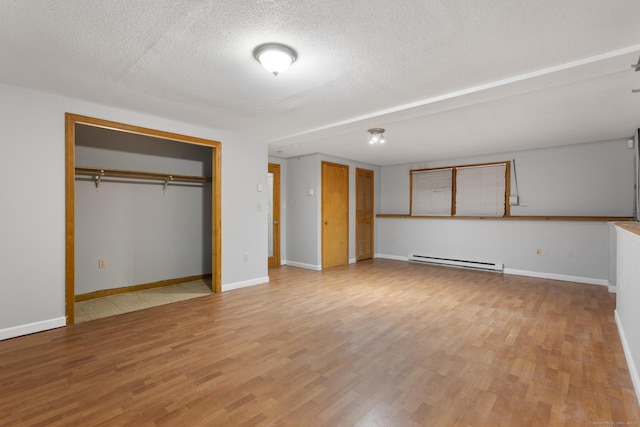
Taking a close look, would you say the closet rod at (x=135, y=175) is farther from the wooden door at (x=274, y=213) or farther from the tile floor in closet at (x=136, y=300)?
the tile floor in closet at (x=136, y=300)

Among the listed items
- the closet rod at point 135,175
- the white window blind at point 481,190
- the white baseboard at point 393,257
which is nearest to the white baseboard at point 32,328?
the closet rod at point 135,175

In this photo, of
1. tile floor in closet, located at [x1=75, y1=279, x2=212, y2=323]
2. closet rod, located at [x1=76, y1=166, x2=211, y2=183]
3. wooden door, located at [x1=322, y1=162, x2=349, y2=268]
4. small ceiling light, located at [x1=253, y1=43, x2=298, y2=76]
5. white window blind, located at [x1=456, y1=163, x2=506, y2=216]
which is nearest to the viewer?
small ceiling light, located at [x1=253, y1=43, x2=298, y2=76]

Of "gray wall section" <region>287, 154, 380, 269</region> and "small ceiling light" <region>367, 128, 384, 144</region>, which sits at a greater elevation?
"small ceiling light" <region>367, 128, 384, 144</region>

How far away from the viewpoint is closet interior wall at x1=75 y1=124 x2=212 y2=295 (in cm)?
405

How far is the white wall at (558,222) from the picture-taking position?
4.83 metres

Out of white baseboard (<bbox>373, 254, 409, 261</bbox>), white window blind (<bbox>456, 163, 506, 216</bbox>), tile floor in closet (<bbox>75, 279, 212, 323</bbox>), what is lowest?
tile floor in closet (<bbox>75, 279, 212, 323</bbox>)

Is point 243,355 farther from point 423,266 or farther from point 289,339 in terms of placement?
point 423,266

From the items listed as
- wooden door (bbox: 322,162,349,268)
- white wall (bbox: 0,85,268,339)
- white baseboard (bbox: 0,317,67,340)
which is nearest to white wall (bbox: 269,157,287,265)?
wooden door (bbox: 322,162,349,268)

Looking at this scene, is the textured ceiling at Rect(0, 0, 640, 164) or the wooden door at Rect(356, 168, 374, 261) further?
the wooden door at Rect(356, 168, 374, 261)

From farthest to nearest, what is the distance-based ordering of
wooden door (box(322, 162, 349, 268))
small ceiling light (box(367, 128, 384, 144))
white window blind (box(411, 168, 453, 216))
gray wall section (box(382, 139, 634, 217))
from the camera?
white window blind (box(411, 168, 453, 216)) → wooden door (box(322, 162, 349, 268)) → gray wall section (box(382, 139, 634, 217)) → small ceiling light (box(367, 128, 384, 144))

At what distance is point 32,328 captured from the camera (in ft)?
9.52

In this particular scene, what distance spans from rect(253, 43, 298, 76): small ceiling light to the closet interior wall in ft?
10.1

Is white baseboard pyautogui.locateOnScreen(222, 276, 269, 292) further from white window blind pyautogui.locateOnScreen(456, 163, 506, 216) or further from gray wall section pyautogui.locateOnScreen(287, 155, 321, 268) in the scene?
white window blind pyautogui.locateOnScreen(456, 163, 506, 216)

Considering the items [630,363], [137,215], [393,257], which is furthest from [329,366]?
[393,257]
